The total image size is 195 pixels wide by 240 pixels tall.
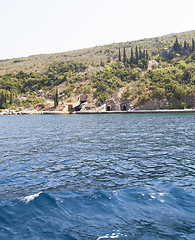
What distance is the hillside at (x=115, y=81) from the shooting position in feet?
295

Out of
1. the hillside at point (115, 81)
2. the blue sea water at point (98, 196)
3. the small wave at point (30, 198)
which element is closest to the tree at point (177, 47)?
the hillside at point (115, 81)

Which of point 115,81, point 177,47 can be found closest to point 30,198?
point 115,81

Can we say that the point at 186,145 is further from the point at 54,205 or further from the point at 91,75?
the point at 91,75

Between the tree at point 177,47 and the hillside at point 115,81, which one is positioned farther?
the tree at point 177,47

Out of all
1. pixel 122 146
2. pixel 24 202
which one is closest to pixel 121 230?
pixel 24 202

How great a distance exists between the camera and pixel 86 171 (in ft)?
35.9

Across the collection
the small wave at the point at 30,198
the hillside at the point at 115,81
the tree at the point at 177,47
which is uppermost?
the tree at the point at 177,47

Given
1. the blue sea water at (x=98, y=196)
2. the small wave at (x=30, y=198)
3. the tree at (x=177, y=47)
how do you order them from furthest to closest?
the tree at (x=177, y=47) → the small wave at (x=30, y=198) → the blue sea water at (x=98, y=196)

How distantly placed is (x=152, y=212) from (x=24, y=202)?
4.09m

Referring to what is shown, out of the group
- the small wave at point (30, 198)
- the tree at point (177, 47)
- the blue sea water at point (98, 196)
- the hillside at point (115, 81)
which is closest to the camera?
the blue sea water at point (98, 196)

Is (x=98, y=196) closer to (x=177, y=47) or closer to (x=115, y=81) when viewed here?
(x=115, y=81)

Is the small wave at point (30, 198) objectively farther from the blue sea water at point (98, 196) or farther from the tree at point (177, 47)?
the tree at point (177, 47)

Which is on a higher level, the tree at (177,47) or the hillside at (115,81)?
the tree at (177,47)

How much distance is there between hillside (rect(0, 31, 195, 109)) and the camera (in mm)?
90000
